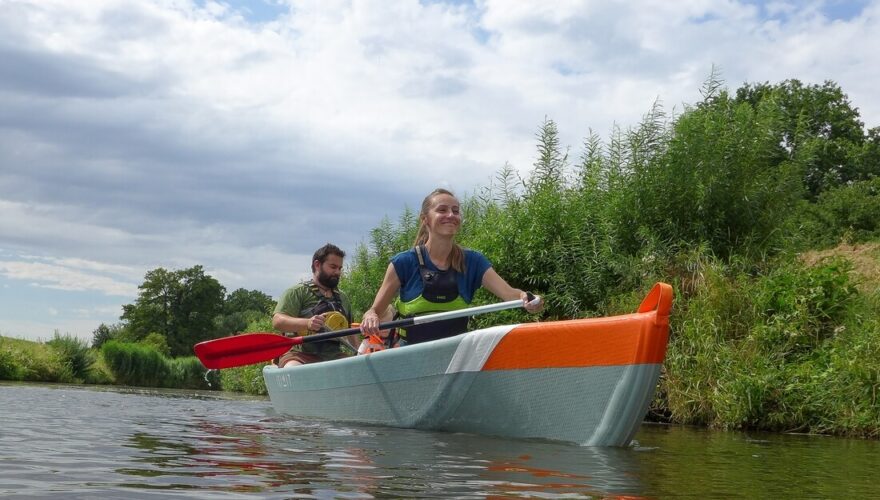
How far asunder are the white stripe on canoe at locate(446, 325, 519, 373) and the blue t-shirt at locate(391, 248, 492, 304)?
89cm

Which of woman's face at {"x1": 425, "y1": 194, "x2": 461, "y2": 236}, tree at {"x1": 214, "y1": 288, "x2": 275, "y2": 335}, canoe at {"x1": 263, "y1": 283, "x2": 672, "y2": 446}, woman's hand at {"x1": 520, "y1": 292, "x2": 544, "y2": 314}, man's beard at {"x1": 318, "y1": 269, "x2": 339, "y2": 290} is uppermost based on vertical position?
tree at {"x1": 214, "y1": 288, "x2": 275, "y2": 335}

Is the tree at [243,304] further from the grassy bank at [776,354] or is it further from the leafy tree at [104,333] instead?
the grassy bank at [776,354]

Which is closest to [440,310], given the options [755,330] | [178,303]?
[755,330]

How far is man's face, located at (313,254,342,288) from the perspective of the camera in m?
7.29

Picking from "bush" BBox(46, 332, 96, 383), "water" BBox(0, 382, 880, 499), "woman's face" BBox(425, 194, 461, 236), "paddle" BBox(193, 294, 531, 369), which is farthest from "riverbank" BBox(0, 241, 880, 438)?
"bush" BBox(46, 332, 96, 383)

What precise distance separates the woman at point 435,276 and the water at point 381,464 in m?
0.84

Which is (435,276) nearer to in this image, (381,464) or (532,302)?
(532,302)

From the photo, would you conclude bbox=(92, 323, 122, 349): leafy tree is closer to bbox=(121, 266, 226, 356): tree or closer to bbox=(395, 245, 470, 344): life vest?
bbox=(121, 266, 226, 356): tree

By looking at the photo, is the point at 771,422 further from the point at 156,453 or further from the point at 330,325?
the point at 156,453

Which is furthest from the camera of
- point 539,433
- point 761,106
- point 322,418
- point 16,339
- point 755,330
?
point 16,339

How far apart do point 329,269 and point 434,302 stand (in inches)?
64.4

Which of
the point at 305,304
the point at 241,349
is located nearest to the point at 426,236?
the point at 305,304

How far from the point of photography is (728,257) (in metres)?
9.34

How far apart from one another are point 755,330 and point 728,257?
1916 millimetres
